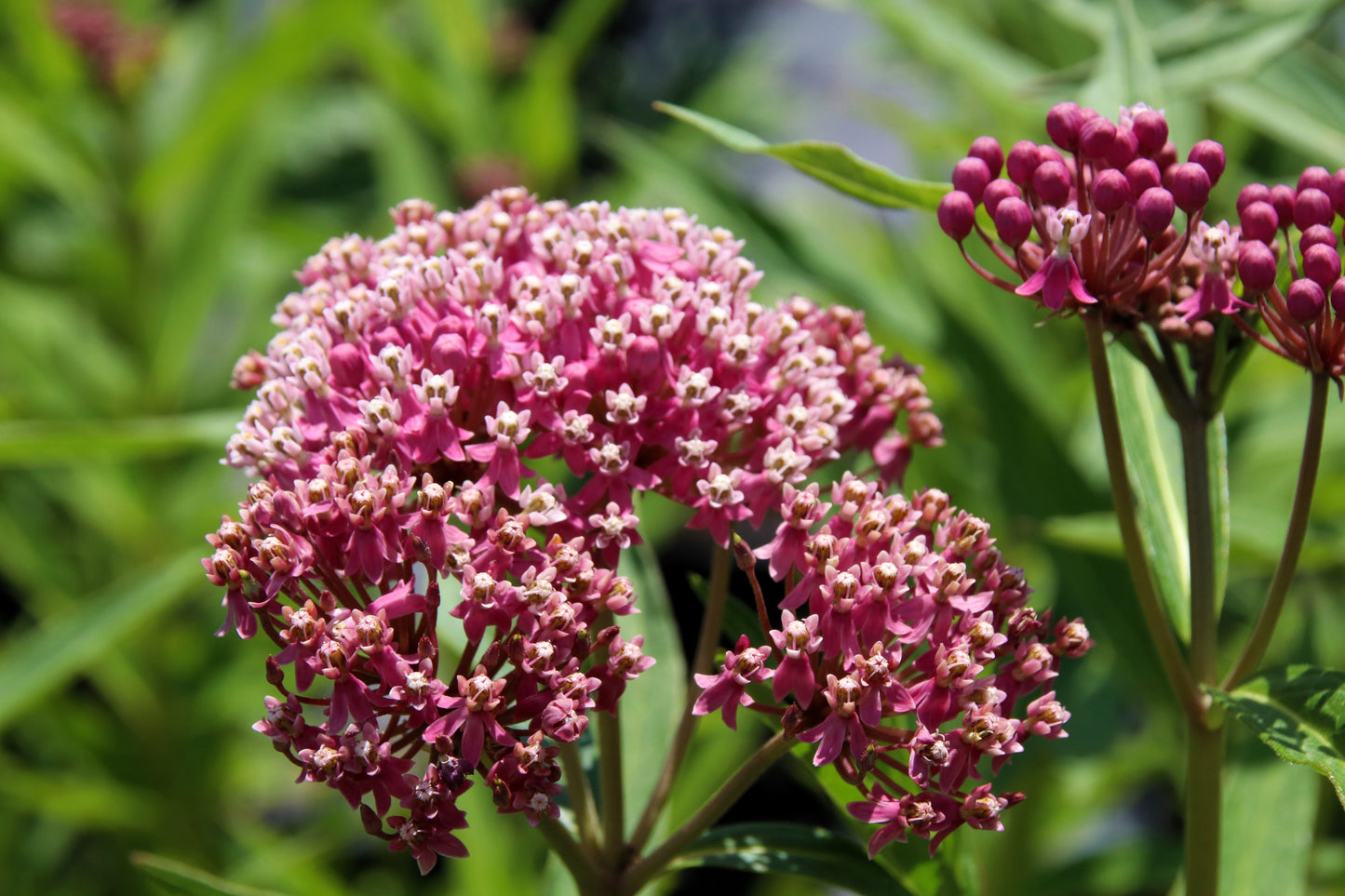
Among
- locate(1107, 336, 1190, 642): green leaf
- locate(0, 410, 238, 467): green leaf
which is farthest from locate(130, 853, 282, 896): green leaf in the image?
locate(1107, 336, 1190, 642): green leaf

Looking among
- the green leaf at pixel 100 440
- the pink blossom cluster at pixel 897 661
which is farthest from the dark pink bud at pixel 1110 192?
Answer: the green leaf at pixel 100 440

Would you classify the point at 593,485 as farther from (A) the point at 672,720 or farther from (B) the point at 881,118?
(B) the point at 881,118

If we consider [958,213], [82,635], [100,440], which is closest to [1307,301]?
A: [958,213]

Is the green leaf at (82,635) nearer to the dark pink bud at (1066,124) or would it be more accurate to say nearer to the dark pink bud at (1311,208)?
the dark pink bud at (1066,124)

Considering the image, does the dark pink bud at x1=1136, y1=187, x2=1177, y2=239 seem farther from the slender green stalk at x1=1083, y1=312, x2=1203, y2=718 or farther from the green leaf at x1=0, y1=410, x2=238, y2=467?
the green leaf at x1=0, y1=410, x2=238, y2=467

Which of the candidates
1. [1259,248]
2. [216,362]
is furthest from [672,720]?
[216,362]

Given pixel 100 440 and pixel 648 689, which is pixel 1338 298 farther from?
pixel 100 440
